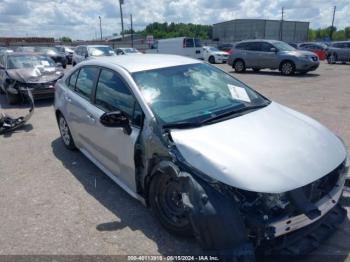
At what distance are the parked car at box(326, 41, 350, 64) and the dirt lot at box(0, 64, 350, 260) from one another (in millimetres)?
18514

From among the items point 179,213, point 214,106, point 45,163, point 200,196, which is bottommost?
point 45,163

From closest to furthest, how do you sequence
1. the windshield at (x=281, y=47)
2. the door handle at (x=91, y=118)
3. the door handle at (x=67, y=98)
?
the door handle at (x=91, y=118) < the door handle at (x=67, y=98) < the windshield at (x=281, y=47)

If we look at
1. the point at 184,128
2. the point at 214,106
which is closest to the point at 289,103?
the point at 214,106

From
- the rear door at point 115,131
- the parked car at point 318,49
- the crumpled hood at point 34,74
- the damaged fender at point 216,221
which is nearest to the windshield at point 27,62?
the crumpled hood at point 34,74

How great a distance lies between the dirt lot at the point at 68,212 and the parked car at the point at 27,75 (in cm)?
363

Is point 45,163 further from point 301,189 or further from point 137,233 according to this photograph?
point 301,189

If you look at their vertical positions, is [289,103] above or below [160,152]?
below

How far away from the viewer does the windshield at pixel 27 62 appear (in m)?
10.7

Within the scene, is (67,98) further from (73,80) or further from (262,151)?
(262,151)

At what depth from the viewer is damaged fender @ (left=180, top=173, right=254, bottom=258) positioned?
2.39 meters

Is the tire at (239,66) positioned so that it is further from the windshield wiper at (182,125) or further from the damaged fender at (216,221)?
the damaged fender at (216,221)

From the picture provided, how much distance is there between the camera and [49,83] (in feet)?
32.4

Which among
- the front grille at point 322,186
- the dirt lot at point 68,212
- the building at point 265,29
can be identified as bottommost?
the dirt lot at point 68,212

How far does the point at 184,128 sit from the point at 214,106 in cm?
62
